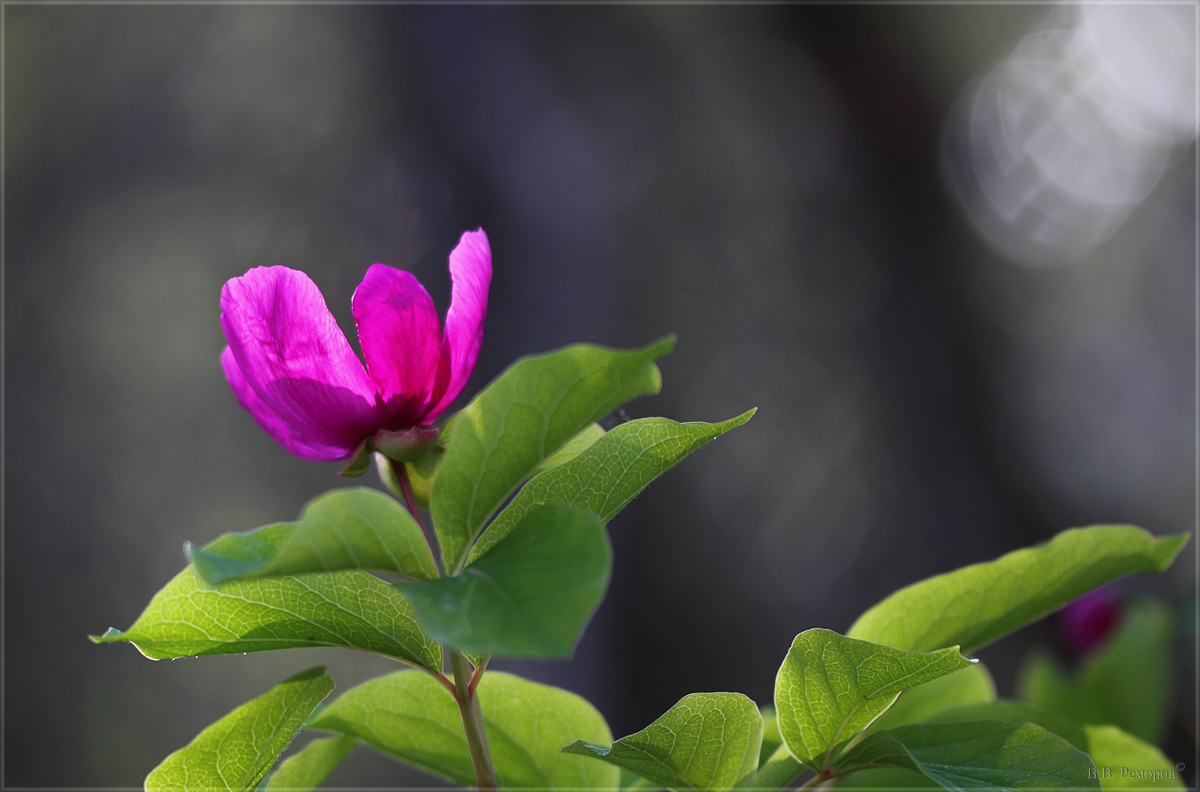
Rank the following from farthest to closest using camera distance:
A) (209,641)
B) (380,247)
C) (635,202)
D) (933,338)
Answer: (933,338) → (635,202) → (380,247) → (209,641)

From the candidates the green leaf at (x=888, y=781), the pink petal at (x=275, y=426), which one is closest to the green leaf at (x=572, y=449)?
the pink petal at (x=275, y=426)

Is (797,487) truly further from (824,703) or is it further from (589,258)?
(824,703)

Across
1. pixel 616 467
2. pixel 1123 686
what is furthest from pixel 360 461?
pixel 1123 686

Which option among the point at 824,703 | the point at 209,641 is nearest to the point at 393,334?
the point at 209,641

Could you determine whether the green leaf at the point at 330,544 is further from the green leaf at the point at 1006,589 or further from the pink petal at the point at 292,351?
the green leaf at the point at 1006,589

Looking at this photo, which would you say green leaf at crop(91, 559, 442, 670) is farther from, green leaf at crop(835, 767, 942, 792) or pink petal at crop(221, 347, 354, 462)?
green leaf at crop(835, 767, 942, 792)

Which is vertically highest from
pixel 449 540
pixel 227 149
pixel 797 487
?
pixel 227 149
